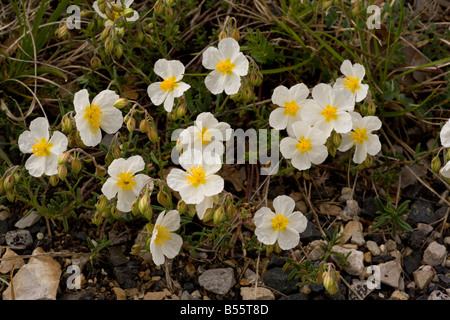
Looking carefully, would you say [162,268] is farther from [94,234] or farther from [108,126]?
[108,126]

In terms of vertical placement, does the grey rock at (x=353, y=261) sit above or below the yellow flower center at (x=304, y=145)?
below

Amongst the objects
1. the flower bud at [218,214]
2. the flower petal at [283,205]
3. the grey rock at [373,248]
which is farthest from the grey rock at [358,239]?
the flower bud at [218,214]

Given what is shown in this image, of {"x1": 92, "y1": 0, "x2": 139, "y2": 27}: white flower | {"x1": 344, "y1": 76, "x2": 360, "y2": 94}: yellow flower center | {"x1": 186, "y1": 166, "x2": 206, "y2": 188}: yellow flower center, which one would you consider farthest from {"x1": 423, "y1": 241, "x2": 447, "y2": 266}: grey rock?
{"x1": 92, "y1": 0, "x2": 139, "y2": 27}: white flower

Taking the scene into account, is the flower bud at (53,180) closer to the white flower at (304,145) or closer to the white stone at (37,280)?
the white stone at (37,280)

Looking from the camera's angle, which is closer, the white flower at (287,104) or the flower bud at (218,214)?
the flower bud at (218,214)

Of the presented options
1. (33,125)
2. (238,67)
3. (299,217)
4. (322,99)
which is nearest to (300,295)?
(299,217)

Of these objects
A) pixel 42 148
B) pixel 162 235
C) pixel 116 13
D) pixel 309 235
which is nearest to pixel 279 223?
pixel 309 235
